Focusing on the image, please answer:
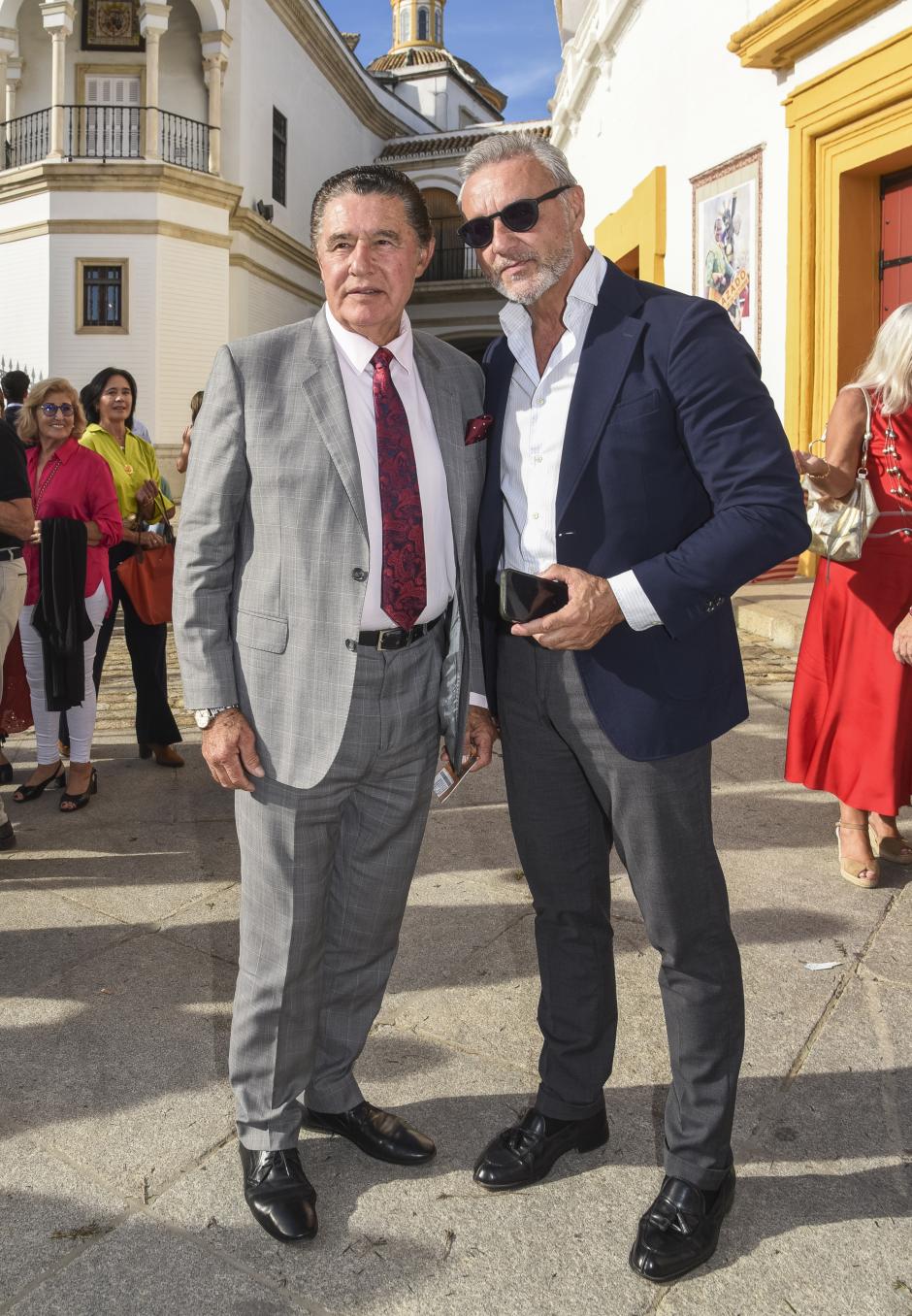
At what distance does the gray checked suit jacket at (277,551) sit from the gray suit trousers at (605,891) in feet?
1.36

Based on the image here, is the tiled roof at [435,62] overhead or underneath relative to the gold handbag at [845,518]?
overhead

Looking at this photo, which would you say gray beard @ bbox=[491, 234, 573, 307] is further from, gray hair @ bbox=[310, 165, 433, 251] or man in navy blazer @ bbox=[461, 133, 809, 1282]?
gray hair @ bbox=[310, 165, 433, 251]

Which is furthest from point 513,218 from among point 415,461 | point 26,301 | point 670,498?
point 26,301

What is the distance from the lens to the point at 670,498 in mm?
2180

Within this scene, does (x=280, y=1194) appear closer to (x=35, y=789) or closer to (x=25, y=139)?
(x=35, y=789)

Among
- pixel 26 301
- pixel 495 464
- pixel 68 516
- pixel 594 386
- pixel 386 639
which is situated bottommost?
pixel 386 639

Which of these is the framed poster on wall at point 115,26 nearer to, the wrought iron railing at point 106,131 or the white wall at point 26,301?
the wrought iron railing at point 106,131

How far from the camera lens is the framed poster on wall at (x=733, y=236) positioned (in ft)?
32.2

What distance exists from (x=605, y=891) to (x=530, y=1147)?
22.6 inches

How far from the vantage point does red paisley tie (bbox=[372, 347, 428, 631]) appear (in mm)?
2328

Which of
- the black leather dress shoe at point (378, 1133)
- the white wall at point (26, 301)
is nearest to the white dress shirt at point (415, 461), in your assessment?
the black leather dress shoe at point (378, 1133)

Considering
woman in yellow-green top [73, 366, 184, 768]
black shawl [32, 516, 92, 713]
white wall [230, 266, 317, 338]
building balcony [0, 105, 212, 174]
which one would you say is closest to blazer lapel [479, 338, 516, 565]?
black shawl [32, 516, 92, 713]

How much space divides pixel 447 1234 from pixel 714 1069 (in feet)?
2.08

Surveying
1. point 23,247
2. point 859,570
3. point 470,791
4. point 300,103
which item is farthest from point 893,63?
point 300,103
